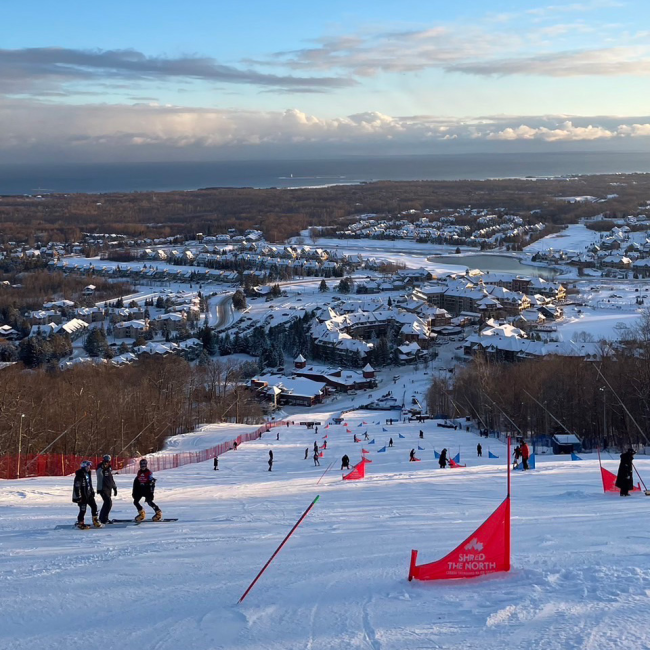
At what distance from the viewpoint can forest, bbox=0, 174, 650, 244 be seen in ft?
376

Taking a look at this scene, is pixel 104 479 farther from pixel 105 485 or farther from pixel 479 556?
pixel 479 556

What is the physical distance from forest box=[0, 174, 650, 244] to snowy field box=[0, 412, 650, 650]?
97322 millimetres

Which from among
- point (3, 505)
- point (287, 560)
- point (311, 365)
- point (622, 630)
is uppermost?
point (622, 630)

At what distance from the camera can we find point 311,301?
58.5 meters

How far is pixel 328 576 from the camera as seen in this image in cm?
530

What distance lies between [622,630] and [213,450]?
15.6 metres

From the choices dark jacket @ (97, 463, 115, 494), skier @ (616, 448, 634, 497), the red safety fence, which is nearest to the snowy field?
skier @ (616, 448, 634, 497)

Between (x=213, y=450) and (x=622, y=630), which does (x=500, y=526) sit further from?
(x=213, y=450)

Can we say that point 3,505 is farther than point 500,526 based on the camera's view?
Yes

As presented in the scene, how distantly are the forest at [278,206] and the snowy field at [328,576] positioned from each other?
319ft

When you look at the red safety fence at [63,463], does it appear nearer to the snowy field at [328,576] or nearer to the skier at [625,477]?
the snowy field at [328,576]

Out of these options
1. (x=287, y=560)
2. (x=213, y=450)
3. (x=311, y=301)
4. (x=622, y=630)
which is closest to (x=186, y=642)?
(x=287, y=560)

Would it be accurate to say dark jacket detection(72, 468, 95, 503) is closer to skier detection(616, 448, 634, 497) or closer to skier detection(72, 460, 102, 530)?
skier detection(72, 460, 102, 530)

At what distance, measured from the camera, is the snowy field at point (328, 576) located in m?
4.30
